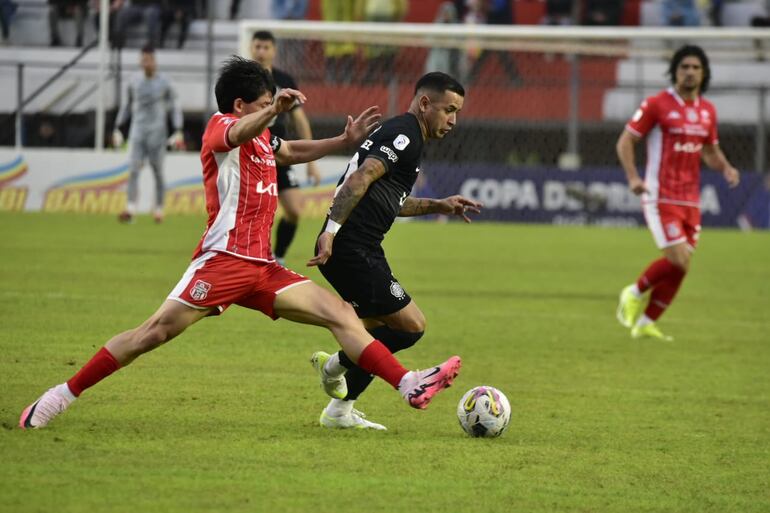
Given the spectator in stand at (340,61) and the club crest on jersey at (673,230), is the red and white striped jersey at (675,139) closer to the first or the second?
the club crest on jersey at (673,230)

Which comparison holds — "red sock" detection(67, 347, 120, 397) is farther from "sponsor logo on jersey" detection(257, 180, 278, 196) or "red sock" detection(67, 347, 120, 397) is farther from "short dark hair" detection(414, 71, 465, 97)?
"short dark hair" detection(414, 71, 465, 97)

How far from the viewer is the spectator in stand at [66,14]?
89.0 ft

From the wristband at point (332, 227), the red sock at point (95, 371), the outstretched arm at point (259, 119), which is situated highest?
the outstretched arm at point (259, 119)

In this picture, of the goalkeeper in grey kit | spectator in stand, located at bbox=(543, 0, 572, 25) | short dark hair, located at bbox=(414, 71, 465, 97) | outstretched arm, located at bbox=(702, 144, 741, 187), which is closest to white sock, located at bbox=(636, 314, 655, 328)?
outstretched arm, located at bbox=(702, 144, 741, 187)

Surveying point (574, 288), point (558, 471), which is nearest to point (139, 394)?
point (558, 471)

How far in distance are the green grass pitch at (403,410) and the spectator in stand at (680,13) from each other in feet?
46.9

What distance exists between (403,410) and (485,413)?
37.2 inches

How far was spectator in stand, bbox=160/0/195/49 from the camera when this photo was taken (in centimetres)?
2759

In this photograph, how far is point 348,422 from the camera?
6.64 m

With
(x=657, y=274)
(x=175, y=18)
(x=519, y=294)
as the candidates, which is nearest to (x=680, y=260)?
(x=657, y=274)

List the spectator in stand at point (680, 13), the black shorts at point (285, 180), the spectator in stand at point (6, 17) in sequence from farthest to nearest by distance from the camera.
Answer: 1. the spectator in stand at point (680, 13)
2. the spectator in stand at point (6, 17)
3. the black shorts at point (285, 180)

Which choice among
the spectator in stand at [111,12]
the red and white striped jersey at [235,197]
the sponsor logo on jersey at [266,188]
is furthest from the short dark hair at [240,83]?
the spectator in stand at [111,12]

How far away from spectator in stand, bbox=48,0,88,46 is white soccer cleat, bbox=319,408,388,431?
21956mm

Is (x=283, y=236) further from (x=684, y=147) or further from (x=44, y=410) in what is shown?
(x=44, y=410)
